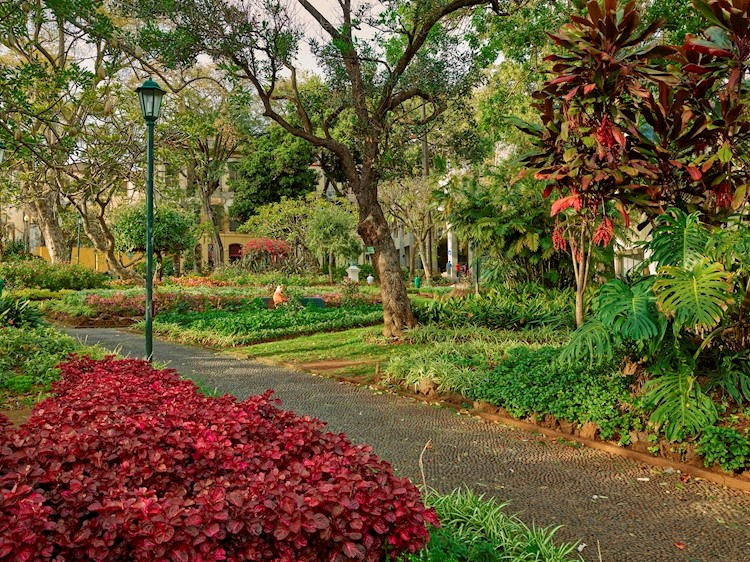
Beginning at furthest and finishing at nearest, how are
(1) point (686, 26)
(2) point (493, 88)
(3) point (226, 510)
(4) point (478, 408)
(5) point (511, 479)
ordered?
1. (2) point (493, 88)
2. (1) point (686, 26)
3. (4) point (478, 408)
4. (5) point (511, 479)
5. (3) point (226, 510)

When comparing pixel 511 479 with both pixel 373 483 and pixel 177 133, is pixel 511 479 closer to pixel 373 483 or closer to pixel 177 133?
pixel 373 483

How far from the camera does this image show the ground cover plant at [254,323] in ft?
38.3

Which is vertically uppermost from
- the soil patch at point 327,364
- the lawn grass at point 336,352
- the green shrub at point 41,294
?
the green shrub at point 41,294

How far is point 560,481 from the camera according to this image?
14.5ft

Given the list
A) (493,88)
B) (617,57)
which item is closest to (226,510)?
(617,57)

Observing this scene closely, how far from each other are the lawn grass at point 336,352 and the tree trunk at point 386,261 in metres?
0.43

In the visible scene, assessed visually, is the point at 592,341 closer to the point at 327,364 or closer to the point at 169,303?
the point at 327,364

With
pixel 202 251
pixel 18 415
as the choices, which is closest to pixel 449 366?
pixel 18 415

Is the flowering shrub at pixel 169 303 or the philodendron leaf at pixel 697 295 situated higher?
the philodendron leaf at pixel 697 295

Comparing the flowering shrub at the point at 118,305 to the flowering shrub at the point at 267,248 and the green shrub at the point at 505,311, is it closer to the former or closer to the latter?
the green shrub at the point at 505,311

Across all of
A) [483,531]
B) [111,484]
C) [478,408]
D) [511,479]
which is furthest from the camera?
[478,408]

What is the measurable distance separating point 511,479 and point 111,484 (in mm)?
2858

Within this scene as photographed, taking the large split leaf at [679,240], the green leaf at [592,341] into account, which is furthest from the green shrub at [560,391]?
the large split leaf at [679,240]

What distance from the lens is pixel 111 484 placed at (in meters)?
2.52
